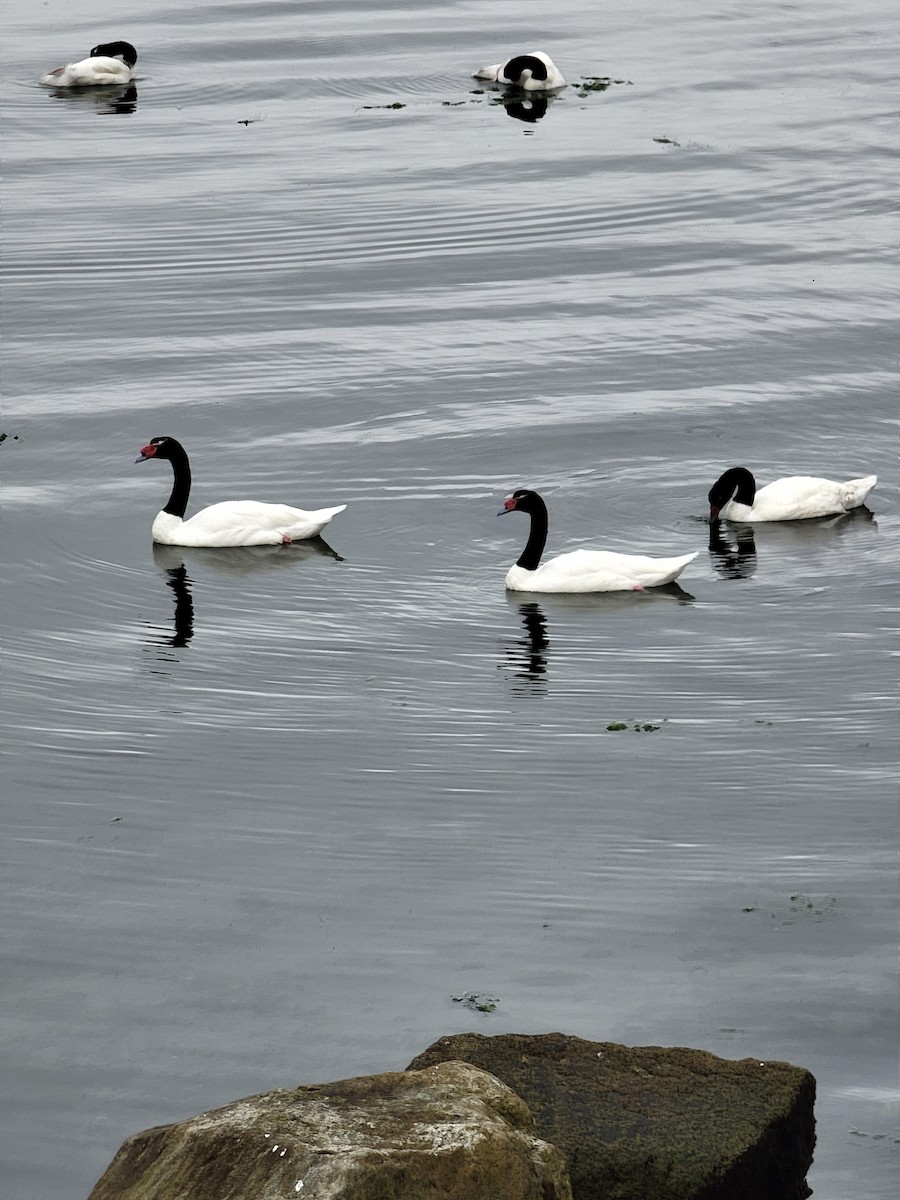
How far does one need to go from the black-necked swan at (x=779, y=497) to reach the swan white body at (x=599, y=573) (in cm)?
151

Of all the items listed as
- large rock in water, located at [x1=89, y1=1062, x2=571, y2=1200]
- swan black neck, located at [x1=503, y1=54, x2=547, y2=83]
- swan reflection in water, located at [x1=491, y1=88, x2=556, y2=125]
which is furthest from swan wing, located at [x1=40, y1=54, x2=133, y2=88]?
large rock in water, located at [x1=89, y1=1062, x2=571, y2=1200]

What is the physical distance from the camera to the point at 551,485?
1762 cm

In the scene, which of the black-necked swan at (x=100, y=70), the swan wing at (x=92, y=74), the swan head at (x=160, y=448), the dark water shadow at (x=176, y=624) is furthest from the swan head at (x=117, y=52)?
the dark water shadow at (x=176, y=624)

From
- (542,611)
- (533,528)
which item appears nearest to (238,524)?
(533,528)

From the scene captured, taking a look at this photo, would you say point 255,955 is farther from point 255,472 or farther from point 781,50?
point 781,50

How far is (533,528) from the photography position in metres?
15.7

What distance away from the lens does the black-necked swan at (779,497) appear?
16750 millimetres

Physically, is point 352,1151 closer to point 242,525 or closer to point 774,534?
point 242,525

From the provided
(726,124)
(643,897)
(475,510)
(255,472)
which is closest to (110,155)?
(726,124)

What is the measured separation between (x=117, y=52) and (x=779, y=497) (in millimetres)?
20713

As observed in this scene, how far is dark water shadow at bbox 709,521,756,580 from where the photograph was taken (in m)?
16.0

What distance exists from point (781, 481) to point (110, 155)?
15.1 m

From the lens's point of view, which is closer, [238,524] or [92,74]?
[238,524]

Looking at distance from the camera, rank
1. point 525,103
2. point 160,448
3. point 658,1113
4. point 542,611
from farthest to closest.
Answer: point 525,103
point 160,448
point 542,611
point 658,1113
